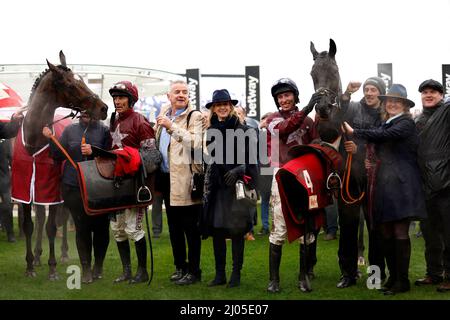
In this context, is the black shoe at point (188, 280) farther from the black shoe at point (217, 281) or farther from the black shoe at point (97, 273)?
the black shoe at point (97, 273)

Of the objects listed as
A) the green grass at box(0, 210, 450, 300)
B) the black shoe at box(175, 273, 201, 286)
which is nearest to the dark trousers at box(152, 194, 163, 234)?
the green grass at box(0, 210, 450, 300)

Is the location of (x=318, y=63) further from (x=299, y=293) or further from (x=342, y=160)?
(x=299, y=293)

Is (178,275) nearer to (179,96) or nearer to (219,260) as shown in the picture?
(219,260)

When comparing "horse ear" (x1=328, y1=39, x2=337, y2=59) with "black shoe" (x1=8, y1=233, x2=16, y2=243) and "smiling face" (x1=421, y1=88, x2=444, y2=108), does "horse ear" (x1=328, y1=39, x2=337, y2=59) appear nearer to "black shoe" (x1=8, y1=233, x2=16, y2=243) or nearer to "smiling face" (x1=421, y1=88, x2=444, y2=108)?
"smiling face" (x1=421, y1=88, x2=444, y2=108)

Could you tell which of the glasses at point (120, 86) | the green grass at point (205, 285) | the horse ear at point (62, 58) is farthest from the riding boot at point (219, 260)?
the horse ear at point (62, 58)

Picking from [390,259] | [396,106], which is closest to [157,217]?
[390,259]

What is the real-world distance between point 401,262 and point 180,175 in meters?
2.37

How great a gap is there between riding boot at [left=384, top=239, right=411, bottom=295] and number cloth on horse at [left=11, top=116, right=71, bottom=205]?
3669mm

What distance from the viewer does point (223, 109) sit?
5.81 m

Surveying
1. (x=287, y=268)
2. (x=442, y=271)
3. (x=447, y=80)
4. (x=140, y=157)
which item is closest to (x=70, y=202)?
(x=140, y=157)

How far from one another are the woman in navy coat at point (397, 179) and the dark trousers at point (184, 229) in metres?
1.89

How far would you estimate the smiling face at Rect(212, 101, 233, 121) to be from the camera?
228 inches

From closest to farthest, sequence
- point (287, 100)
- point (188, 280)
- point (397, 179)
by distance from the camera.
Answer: point (397, 179) → point (287, 100) → point (188, 280)

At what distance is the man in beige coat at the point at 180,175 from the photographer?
5.90m
